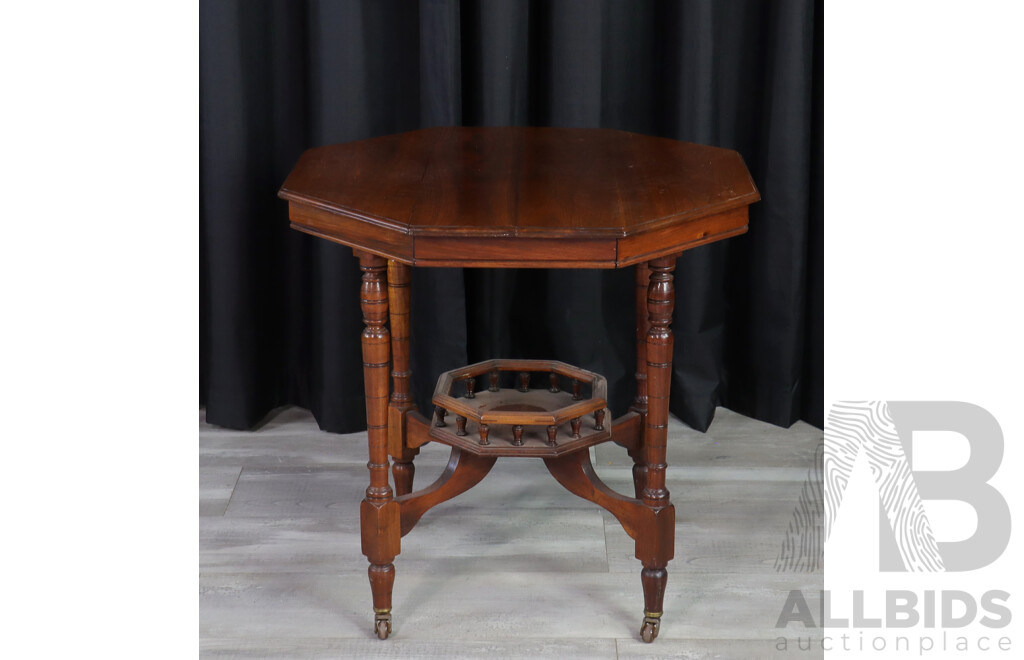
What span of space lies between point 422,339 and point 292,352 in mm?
376

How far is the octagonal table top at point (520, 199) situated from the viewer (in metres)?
1.77

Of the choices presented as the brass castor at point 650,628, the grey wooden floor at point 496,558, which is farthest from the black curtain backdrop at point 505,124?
the brass castor at point 650,628

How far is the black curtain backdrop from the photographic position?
2615 mm

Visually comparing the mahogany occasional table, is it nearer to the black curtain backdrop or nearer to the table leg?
the table leg

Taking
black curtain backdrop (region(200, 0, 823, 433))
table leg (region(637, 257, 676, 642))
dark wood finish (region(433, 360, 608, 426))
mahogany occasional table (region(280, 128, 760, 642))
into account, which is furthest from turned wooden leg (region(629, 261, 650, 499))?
black curtain backdrop (region(200, 0, 823, 433))

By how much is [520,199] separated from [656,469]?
21.9 inches

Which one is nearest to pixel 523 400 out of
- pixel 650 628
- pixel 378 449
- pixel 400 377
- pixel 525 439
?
pixel 525 439

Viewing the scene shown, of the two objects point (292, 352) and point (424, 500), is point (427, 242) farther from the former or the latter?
point (292, 352)

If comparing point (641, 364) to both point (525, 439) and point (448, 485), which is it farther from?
point (448, 485)

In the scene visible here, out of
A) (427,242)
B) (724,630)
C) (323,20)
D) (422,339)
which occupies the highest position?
(323,20)

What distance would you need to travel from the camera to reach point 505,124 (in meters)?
2.63

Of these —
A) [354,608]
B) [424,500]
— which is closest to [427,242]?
[424,500]

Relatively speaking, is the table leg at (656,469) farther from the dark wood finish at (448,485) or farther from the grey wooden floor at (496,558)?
the dark wood finish at (448,485)

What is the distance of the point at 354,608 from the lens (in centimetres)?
216
